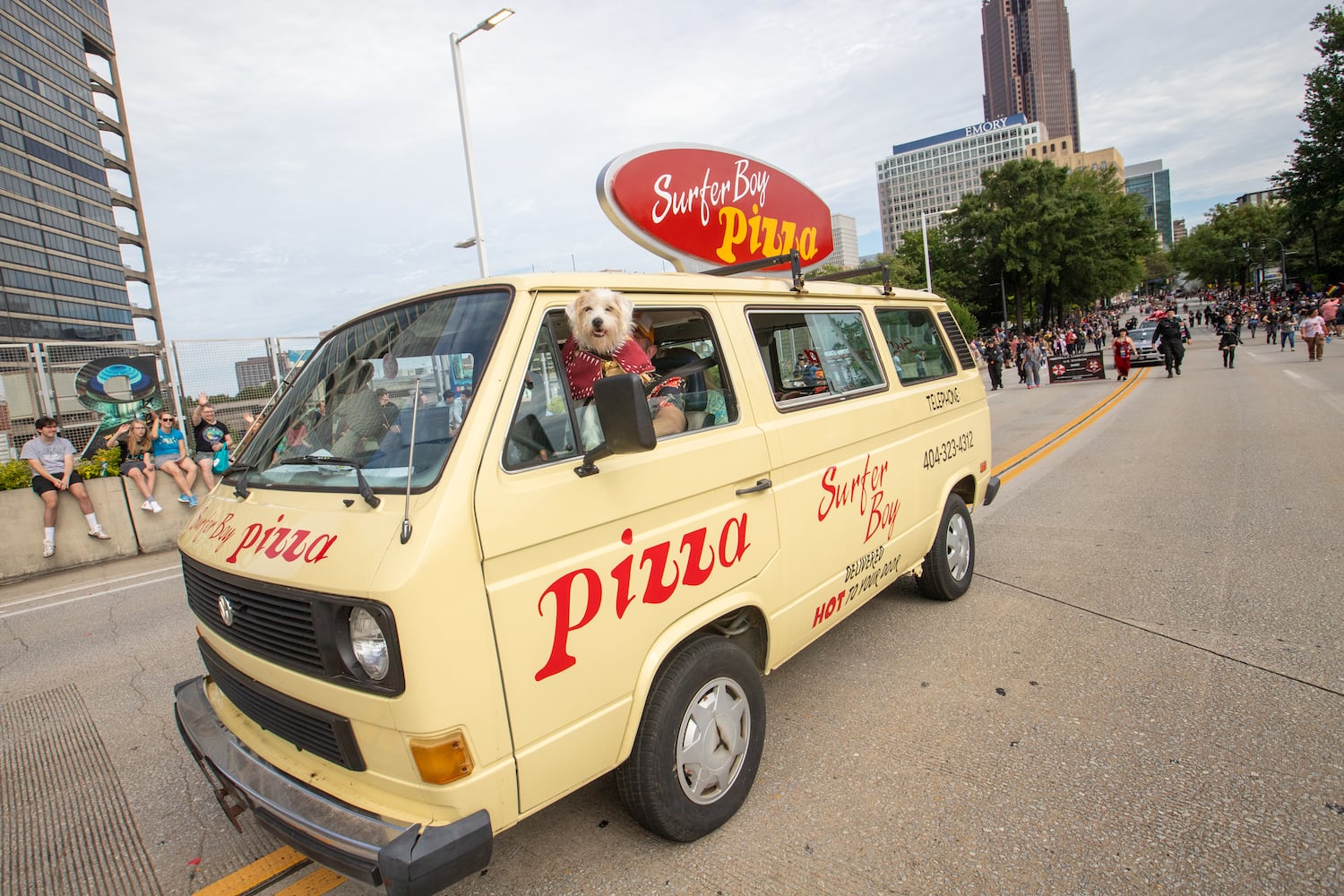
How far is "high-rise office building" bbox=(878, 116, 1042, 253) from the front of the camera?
145500mm

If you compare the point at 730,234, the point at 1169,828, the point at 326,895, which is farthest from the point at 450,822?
the point at 730,234

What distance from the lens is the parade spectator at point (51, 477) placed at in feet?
28.0

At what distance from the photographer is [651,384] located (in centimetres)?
284

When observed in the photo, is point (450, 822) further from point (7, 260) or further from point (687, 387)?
point (7, 260)

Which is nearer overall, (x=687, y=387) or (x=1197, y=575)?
(x=687, y=387)

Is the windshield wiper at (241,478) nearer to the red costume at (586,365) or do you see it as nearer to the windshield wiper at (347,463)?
the windshield wiper at (347,463)

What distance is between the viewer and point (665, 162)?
212 inches

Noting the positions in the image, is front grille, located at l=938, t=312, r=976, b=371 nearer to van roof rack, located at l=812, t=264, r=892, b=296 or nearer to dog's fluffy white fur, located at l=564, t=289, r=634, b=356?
van roof rack, located at l=812, t=264, r=892, b=296

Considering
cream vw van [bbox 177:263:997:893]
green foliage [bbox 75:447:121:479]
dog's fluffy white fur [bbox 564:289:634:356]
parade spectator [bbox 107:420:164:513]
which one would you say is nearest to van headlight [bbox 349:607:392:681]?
cream vw van [bbox 177:263:997:893]

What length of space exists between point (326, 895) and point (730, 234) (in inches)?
201

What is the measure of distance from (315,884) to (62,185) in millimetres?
114788

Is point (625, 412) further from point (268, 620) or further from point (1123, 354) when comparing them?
point (1123, 354)

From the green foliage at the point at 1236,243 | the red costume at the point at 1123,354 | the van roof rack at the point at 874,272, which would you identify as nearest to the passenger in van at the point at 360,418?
the van roof rack at the point at 874,272

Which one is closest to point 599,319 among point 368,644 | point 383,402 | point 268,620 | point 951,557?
point 383,402
